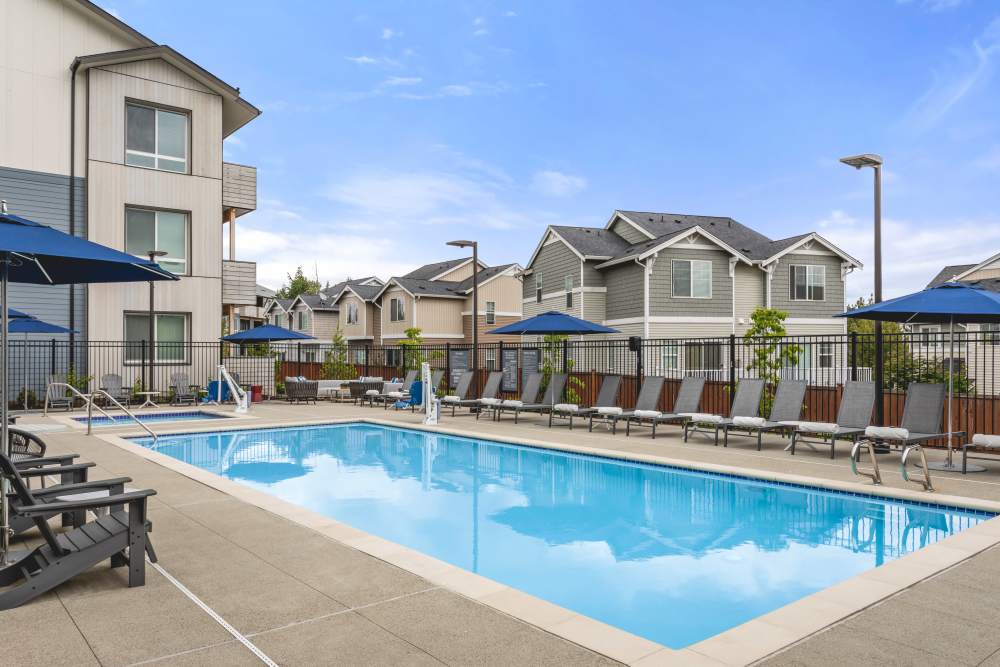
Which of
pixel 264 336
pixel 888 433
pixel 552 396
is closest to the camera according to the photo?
pixel 888 433

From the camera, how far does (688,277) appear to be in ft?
85.8

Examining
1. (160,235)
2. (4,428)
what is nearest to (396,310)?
(160,235)

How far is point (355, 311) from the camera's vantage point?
44.8 m

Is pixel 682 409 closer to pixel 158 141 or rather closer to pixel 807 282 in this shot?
pixel 158 141

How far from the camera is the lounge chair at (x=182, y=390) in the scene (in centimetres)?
1895

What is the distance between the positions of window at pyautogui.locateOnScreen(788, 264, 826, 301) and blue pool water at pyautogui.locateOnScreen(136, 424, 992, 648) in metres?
19.8

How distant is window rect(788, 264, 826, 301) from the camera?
27719mm

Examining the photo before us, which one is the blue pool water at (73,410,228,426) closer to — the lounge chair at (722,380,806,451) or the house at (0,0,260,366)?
the house at (0,0,260,366)

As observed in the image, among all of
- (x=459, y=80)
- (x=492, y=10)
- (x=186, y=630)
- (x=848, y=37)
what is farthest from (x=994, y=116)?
(x=186, y=630)

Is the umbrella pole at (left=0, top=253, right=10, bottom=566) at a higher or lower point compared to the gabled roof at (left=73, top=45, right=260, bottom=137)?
lower

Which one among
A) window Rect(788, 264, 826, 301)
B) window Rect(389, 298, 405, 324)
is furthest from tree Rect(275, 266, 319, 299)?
window Rect(788, 264, 826, 301)

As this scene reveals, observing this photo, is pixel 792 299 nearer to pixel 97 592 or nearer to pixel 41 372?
pixel 41 372

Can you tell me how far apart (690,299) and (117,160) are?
18736 millimetres

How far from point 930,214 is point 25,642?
32720 mm
